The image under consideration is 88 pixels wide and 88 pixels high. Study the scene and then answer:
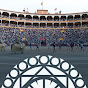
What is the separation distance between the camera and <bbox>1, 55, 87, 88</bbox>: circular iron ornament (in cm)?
157

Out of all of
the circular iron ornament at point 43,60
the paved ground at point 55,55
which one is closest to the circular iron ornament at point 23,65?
the circular iron ornament at point 43,60

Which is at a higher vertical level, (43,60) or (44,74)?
(43,60)

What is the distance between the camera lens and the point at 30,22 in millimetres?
58750

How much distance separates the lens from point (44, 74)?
5.37 feet

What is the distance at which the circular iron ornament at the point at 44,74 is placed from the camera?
157cm

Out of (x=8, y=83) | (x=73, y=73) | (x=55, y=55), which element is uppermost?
(x=73, y=73)

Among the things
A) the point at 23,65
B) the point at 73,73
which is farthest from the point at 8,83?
the point at 73,73

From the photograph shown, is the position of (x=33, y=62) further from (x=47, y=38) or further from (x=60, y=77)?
(x=47, y=38)

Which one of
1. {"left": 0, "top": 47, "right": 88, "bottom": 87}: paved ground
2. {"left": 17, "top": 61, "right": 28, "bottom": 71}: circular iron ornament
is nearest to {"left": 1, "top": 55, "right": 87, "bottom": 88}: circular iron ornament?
{"left": 17, "top": 61, "right": 28, "bottom": 71}: circular iron ornament

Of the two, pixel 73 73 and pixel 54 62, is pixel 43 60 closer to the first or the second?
pixel 54 62

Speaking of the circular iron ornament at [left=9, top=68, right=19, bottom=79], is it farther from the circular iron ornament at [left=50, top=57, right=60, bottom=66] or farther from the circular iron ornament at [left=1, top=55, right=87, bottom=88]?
the circular iron ornament at [left=50, top=57, right=60, bottom=66]

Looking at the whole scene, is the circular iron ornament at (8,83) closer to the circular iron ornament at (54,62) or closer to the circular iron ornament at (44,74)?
the circular iron ornament at (44,74)

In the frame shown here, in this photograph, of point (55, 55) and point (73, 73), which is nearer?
point (73, 73)

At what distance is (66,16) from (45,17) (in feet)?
28.5
